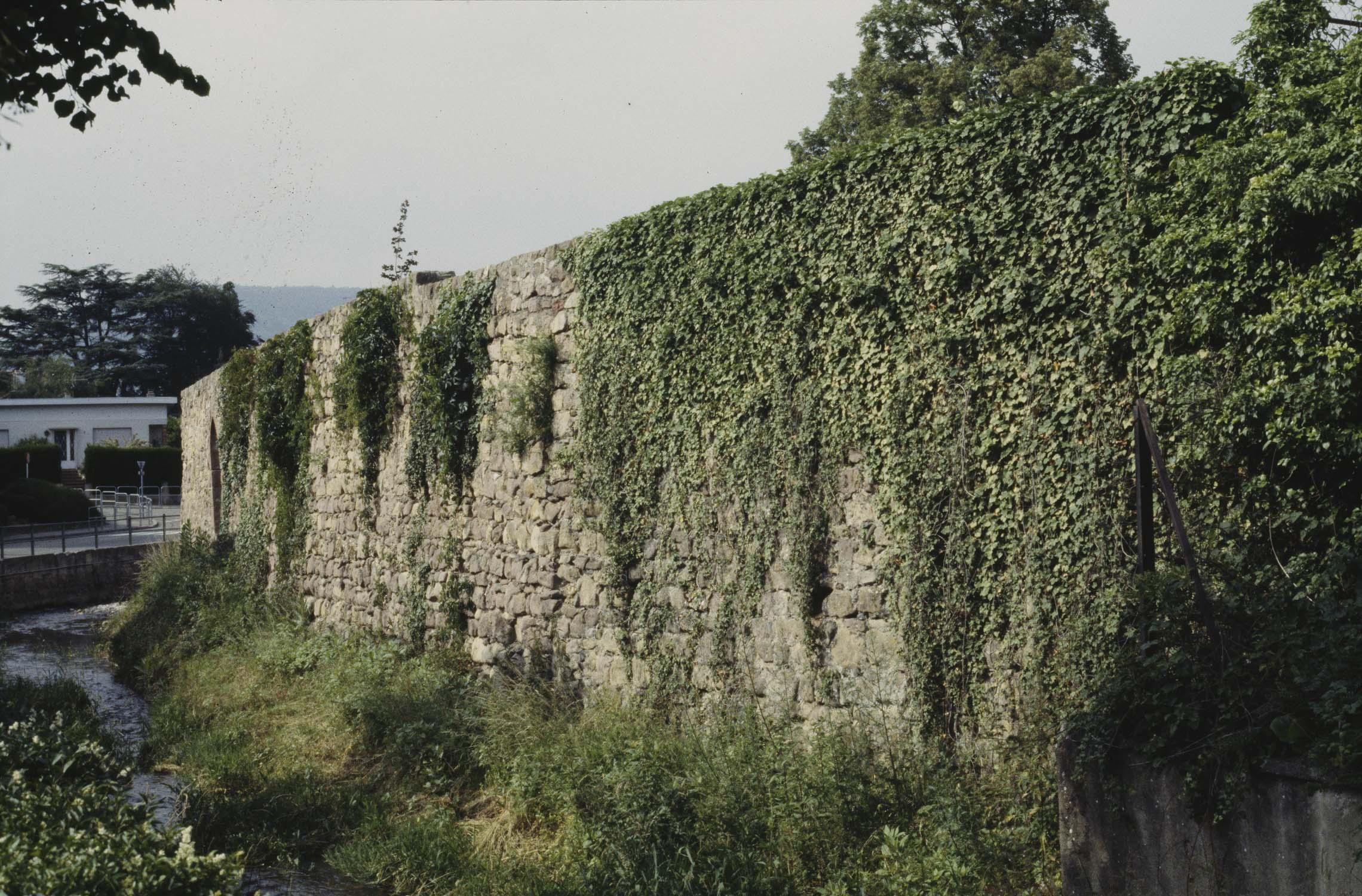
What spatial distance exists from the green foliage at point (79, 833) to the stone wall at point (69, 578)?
42.4 feet

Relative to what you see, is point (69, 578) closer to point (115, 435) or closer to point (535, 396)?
point (535, 396)

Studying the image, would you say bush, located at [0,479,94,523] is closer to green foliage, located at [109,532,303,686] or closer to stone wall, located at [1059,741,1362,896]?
green foliage, located at [109,532,303,686]

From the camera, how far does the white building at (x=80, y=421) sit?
4012cm

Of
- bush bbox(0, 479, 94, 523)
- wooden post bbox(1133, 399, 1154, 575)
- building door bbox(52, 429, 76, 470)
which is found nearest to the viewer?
wooden post bbox(1133, 399, 1154, 575)

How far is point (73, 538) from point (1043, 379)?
24.1 meters

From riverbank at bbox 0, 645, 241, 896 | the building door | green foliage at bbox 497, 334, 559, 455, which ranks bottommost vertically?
riverbank at bbox 0, 645, 241, 896

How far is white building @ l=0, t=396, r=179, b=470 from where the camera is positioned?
1580 inches

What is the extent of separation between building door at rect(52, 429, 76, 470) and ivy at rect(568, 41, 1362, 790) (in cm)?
4146

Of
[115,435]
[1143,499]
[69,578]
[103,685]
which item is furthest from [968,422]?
[115,435]

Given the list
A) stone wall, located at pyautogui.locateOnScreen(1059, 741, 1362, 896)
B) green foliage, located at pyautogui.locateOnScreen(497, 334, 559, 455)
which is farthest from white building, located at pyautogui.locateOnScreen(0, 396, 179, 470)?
stone wall, located at pyautogui.locateOnScreen(1059, 741, 1362, 896)

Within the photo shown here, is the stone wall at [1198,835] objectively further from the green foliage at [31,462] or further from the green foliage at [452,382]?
the green foliage at [31,462]

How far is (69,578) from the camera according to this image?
63.8 ft

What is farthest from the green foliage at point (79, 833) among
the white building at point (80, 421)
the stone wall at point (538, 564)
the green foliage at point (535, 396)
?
the white building at point (80, 421)

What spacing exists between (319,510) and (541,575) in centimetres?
549
